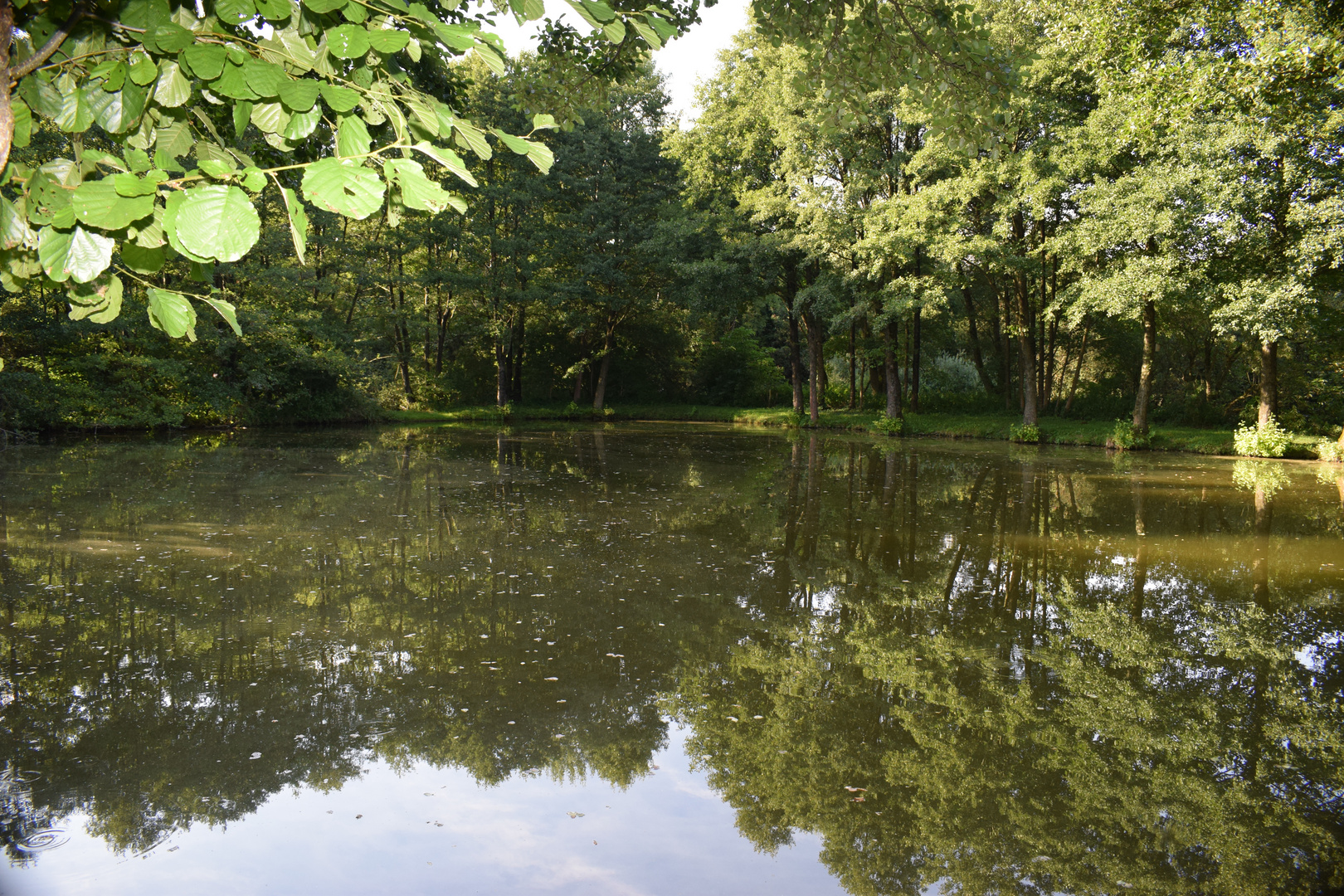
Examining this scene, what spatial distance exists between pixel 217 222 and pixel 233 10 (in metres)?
0.49

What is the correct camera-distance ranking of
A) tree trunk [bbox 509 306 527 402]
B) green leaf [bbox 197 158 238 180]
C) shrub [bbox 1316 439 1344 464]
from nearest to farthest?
green leaf [bbox 197 158 238 180] → shrub [bbox 1316 439 1344 464] → tree trunk [bbox 509 306 527 402]

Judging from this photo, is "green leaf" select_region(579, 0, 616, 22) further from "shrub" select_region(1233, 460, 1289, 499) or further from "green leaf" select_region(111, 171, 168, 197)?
"shrub" select_region(1233, 460, 1289, 499)

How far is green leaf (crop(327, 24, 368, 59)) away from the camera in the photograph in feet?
4.99

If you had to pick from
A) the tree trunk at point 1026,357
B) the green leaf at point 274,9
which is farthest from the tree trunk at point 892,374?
the green leaf at point 274,9

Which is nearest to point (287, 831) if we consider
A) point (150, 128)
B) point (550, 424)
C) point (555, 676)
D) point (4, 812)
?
point (4, 812)

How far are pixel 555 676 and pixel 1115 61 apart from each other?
1449 cm

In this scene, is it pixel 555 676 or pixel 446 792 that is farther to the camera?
pixel 555 676

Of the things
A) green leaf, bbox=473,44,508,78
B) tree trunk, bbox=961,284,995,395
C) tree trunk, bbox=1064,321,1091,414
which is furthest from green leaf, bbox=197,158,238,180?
tree trunk, bbox=961,284,995,395

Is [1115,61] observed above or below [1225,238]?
above

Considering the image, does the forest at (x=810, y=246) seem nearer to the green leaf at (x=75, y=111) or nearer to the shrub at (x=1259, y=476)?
the green leaf at (x=75, y=111)

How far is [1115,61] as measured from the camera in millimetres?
13375

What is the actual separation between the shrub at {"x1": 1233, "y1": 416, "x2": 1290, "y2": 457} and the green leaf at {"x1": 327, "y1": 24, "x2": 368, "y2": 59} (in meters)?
23.5

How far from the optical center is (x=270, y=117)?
1.69m

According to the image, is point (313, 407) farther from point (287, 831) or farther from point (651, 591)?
point (287, 831)
